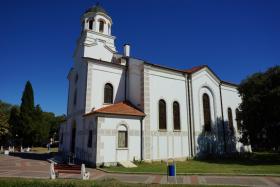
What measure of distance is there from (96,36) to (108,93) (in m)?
8.30

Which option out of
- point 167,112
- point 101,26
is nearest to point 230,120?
point 167,112

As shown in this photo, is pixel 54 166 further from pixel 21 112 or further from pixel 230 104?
pixel 21 112

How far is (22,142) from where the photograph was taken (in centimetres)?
4822

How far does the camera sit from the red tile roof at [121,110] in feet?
63.5

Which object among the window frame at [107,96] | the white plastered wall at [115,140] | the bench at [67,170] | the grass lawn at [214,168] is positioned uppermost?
the window frame at [107,96]

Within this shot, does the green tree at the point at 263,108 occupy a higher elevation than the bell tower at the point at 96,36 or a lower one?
lower

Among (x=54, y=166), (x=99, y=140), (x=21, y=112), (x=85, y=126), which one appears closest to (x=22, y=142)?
(x=21, y=112)

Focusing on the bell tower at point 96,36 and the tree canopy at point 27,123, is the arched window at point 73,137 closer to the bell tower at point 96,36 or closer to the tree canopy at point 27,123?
the bell tower at point 96,36

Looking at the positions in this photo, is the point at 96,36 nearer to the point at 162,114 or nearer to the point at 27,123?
the point at 162,114

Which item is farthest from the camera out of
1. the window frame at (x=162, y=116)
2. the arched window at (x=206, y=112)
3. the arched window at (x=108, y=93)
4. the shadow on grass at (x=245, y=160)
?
the arched window at (x=206, y=112)

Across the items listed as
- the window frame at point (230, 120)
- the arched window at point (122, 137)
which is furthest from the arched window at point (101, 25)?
the window frame at point (230, 120)

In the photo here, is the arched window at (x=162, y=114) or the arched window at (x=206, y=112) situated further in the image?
the arched window at (x=206, y=112)

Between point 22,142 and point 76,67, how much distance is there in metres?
31.5

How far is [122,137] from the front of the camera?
64.8 ft
